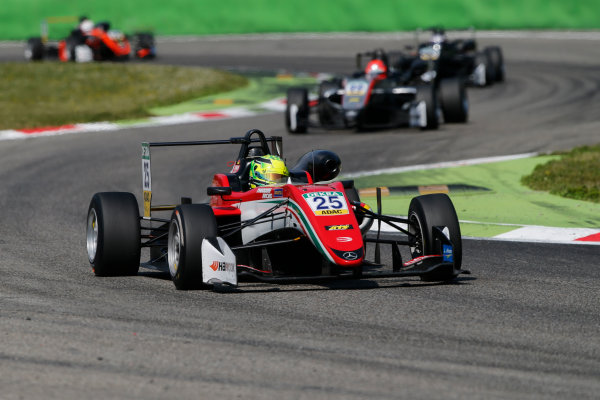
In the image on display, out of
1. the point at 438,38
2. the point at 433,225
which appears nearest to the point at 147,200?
the point at 433,225

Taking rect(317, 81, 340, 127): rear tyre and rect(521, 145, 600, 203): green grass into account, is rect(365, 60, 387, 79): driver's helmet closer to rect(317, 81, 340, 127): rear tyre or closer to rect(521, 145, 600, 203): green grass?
rect(317, 81, 340, 127): rear tyre

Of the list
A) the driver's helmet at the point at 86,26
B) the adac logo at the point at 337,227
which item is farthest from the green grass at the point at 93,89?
the adac logo at the point at 337,227

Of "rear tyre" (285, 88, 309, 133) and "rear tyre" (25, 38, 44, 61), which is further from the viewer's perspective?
"rear tyre" (25, 38, 44, 61)

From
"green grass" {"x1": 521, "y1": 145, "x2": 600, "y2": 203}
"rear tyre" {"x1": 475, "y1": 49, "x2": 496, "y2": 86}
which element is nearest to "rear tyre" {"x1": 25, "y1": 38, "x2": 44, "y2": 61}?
"rear tyre" {"x1": 475, "y1": 49, "x2": 496, "y2": 86}

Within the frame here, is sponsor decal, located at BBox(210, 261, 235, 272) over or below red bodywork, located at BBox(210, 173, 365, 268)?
below

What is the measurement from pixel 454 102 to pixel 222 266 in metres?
12.4

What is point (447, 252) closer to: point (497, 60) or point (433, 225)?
point (433, 225)

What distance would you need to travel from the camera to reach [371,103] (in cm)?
1883

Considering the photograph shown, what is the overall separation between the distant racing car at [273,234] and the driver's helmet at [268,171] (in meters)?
0.04

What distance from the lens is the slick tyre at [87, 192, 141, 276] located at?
852 cm

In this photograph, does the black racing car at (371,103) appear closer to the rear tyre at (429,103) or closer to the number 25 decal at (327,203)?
the rear tyre at (429,103)

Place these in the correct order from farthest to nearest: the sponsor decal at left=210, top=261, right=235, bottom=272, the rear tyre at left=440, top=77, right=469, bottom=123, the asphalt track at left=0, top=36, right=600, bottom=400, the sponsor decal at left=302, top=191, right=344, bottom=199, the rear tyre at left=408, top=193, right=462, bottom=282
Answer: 1. the rear tyre at left=440, top=77, right=469, bottom=123
2. the rear tyre at left=408, top=193, right=462, bottom=282
3. the sponsor decal at left=302, top=191, right=344, bottom=199
4. the sponsor decal at left=210, top=261, right=235, bottom=272
5. the asphalt track at left=0, top=36, right=600, bottom=400

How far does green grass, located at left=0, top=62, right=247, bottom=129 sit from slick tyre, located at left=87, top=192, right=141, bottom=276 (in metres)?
12.1

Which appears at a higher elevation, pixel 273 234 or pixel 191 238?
pixel 191 238
